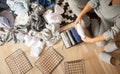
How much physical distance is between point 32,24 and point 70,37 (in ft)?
1.25

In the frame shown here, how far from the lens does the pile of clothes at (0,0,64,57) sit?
1.55 m

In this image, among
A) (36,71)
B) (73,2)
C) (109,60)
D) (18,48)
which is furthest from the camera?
(18,48)

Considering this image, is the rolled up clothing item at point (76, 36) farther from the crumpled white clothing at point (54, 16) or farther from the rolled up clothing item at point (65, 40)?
the crumpled white clothing at point (54, 16)

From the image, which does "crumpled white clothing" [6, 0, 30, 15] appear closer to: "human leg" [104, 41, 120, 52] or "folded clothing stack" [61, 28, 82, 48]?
"folded clothing stack" [61, 28, 82, 48]

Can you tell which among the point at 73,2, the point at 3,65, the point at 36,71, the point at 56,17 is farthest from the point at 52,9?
the point at 3,65

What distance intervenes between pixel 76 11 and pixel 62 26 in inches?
9.2

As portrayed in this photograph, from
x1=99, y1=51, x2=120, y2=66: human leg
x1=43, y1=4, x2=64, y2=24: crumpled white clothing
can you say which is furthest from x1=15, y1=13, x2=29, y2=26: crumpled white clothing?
x1=99, y1=51, x2=120, y2=66: human leg

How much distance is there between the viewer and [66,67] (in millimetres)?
1450

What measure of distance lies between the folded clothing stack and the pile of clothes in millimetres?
67

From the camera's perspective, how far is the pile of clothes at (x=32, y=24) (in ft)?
5.09

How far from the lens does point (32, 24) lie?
62.9 inches

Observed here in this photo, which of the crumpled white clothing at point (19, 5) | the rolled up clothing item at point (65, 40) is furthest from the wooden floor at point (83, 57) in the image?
the crumpled white clothing at point (19, 5)

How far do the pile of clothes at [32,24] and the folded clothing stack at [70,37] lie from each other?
0.22 ft

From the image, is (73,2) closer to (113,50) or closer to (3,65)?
(113,50)
